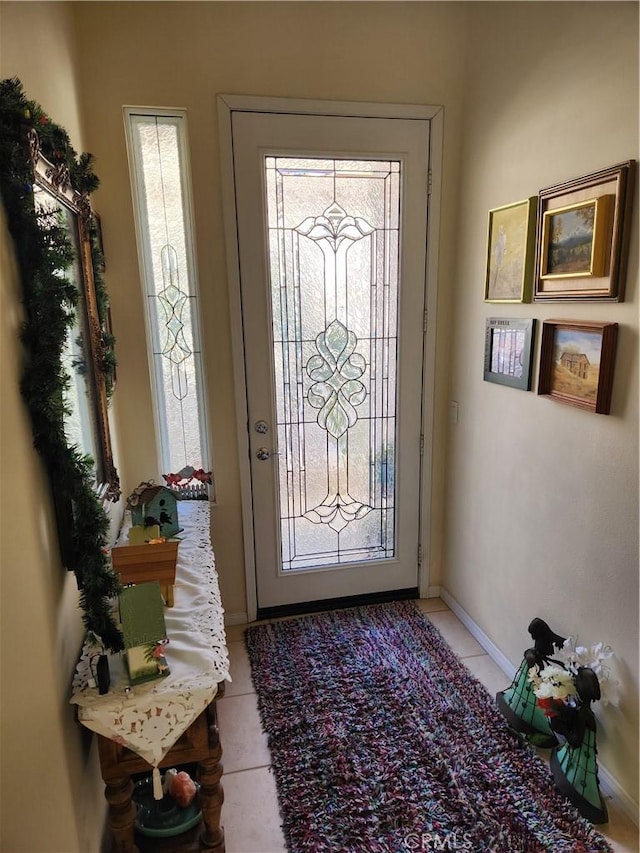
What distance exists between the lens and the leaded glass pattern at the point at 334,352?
234cm

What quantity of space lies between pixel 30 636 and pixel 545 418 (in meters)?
1.72

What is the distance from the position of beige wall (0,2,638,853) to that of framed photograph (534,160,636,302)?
53mm

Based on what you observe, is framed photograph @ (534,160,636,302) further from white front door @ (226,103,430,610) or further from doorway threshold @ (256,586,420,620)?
doorway threshold @ (256,586,420,620)

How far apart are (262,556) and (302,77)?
218cm

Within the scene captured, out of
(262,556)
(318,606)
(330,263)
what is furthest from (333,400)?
(318,606)

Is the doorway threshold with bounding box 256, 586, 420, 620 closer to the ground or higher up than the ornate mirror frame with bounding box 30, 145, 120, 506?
closer to the ground

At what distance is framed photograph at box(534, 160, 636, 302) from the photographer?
1.50 meters

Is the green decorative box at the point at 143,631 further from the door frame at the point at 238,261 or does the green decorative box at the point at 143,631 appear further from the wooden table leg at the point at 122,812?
the door frame at the point at 238,261

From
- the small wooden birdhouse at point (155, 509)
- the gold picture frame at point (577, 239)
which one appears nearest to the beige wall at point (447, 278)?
the gold picture frame at point (577, 239)

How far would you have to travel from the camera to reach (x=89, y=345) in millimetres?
1649

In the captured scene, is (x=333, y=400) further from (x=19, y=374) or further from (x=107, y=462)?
(x=19, y=374)

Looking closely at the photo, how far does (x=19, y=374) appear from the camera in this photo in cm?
107

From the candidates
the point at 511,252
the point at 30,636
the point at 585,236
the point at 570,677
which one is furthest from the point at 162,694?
the point at 511,252

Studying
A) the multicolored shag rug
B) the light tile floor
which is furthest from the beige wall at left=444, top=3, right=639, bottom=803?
the multicolored shag rug
